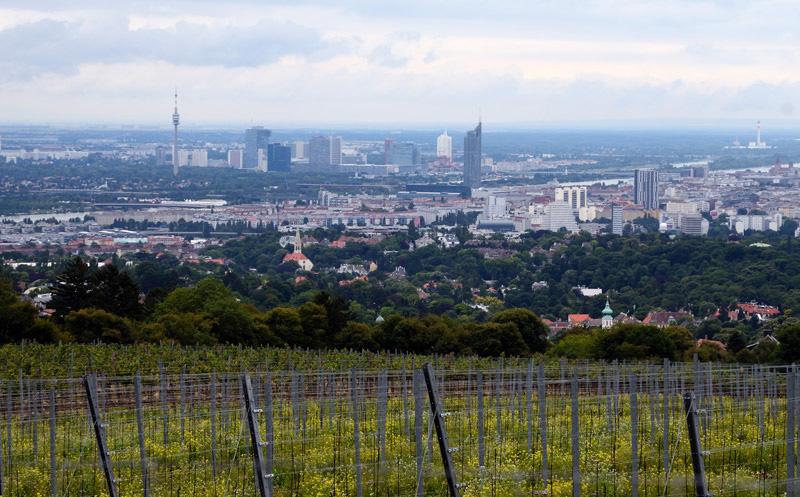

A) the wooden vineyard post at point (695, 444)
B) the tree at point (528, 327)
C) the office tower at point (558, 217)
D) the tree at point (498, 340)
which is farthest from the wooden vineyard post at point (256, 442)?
the office tower at point (558, 217)

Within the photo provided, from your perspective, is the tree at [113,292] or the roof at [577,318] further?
the roof at [577,318]

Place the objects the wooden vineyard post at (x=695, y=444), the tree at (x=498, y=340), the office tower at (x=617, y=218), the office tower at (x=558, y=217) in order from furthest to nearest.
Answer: the office tower at (x=558, y=217) < the office tower at (x=617, y=218) < the tree at (x=498, y=340) < the wooden vineyard post at (x=695, y=444)

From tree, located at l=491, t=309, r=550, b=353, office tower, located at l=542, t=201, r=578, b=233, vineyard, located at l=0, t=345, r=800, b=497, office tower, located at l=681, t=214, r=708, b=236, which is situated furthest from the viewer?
office tower, located at l=542, t=201, r=578, b=233

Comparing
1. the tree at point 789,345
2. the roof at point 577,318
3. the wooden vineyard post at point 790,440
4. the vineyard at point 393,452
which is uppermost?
the wooden vineyard post at point 790,440

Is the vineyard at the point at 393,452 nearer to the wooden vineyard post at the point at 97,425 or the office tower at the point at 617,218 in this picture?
the wooden vineyard post at the point at 97,425

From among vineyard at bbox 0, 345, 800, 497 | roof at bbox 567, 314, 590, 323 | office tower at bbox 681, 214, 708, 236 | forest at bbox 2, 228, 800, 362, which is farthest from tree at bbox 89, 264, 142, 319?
office tower at bbox 681, 214, 708, 236

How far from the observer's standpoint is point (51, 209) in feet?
615

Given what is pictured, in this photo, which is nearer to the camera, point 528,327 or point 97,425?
point 97,425

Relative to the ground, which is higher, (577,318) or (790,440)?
(790,440)

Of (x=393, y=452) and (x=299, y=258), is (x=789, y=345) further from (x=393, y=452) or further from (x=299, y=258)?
(x=299, y=258)

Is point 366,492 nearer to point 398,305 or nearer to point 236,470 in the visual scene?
point 236,470

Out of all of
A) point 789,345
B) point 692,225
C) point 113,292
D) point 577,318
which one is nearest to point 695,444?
point 789,345

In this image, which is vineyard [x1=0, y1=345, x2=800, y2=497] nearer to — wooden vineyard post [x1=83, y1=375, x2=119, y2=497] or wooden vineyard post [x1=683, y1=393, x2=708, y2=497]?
wooden vineyard post [x1=83, y1=375, x2=119, y2=497]

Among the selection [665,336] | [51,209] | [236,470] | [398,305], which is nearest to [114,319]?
[665,336]
